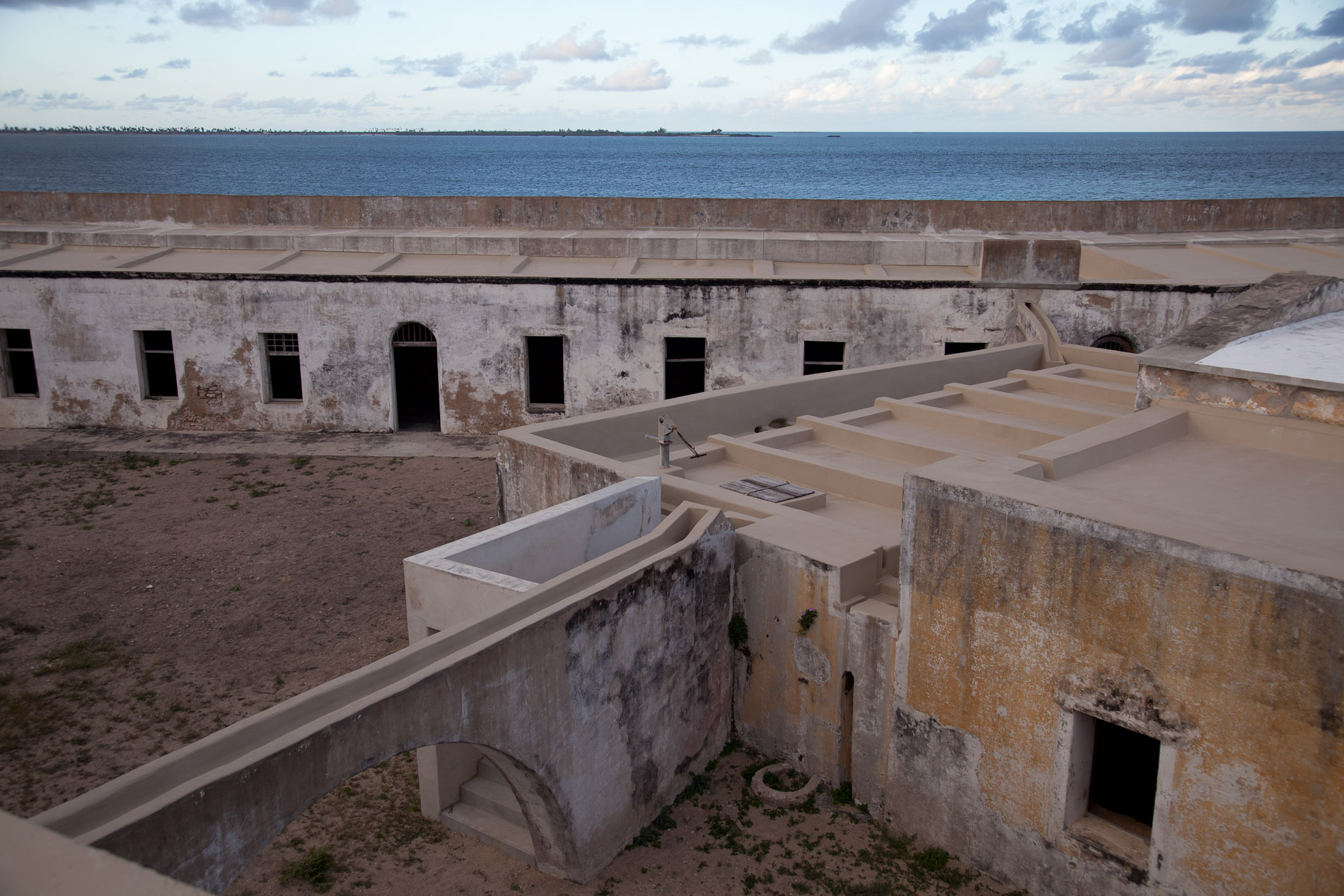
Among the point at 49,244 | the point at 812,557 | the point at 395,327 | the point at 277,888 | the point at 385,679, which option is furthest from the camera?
the point at 49,244

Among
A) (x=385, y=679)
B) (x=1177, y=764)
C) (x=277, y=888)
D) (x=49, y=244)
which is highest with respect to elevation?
(x=49, y=244)

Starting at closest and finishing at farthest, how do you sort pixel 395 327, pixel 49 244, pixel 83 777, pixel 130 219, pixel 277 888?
pixel 277 888
pixel 83 777
pixel 395 327
pixel 49 244
pixel 130 219

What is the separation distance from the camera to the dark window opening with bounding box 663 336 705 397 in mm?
18641

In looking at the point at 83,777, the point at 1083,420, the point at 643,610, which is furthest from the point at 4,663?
the point at 1083,420

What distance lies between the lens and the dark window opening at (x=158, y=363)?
63.3ft

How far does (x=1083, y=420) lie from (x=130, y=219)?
74.3 ft

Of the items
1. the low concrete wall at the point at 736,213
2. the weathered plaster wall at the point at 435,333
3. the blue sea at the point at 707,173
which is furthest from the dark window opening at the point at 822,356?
the blue sea at the point at 707,173

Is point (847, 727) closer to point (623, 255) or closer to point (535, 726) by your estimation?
point (535, 726)

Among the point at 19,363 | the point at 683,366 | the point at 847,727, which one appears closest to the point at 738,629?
the point at 847,727

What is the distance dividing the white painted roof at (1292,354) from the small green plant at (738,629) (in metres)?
4.60

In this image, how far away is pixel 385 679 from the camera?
5922mm

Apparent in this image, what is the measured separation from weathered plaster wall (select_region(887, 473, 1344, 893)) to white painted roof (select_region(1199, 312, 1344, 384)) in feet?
10.9

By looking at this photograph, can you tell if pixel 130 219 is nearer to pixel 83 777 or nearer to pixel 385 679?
pixel 83 777

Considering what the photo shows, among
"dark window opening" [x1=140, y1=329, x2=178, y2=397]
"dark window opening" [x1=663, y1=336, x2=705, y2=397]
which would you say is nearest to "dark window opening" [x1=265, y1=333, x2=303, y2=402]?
"dark window opening" [x1=140, y1=329, x2=178, y2=397]
